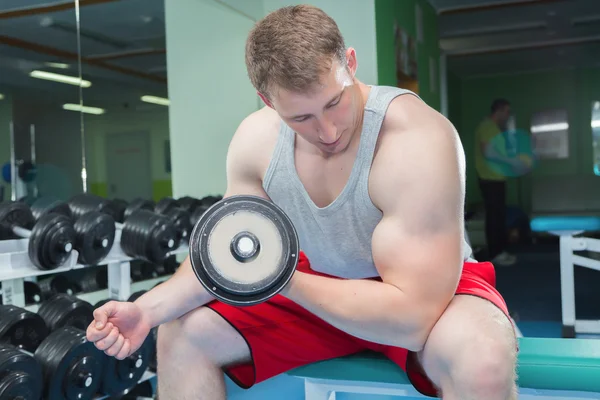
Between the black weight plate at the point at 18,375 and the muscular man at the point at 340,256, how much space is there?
0.77m

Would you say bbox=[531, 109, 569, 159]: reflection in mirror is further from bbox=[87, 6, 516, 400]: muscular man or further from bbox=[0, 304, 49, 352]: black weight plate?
bbox=[87, 6, 516, 400]: muscular man

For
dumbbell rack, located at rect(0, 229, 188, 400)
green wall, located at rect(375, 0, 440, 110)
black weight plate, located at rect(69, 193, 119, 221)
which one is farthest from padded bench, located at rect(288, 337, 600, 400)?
green wall, located at rect(375, 0, 440, 110)

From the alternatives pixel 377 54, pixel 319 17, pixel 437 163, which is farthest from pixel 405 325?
pixel 377 54

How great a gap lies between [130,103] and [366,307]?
3930mm

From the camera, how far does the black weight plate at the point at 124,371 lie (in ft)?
6.96

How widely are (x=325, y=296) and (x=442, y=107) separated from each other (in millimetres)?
6113

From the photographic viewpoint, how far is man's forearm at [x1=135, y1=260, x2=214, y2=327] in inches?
43.9

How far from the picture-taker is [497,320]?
977mm

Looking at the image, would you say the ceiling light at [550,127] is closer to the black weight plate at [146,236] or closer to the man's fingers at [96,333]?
the black weight plate at [146,236]

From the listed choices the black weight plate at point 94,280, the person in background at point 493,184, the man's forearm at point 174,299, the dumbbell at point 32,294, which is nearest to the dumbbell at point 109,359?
the dumbbell at point 32,294

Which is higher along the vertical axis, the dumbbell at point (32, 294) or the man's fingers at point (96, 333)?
the man's fingers at point (96, 333)

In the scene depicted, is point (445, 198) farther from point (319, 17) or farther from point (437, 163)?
point (319, 17)

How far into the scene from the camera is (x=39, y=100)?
12.8 ft

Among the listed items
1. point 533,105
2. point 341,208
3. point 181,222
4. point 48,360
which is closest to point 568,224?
point 181,222
